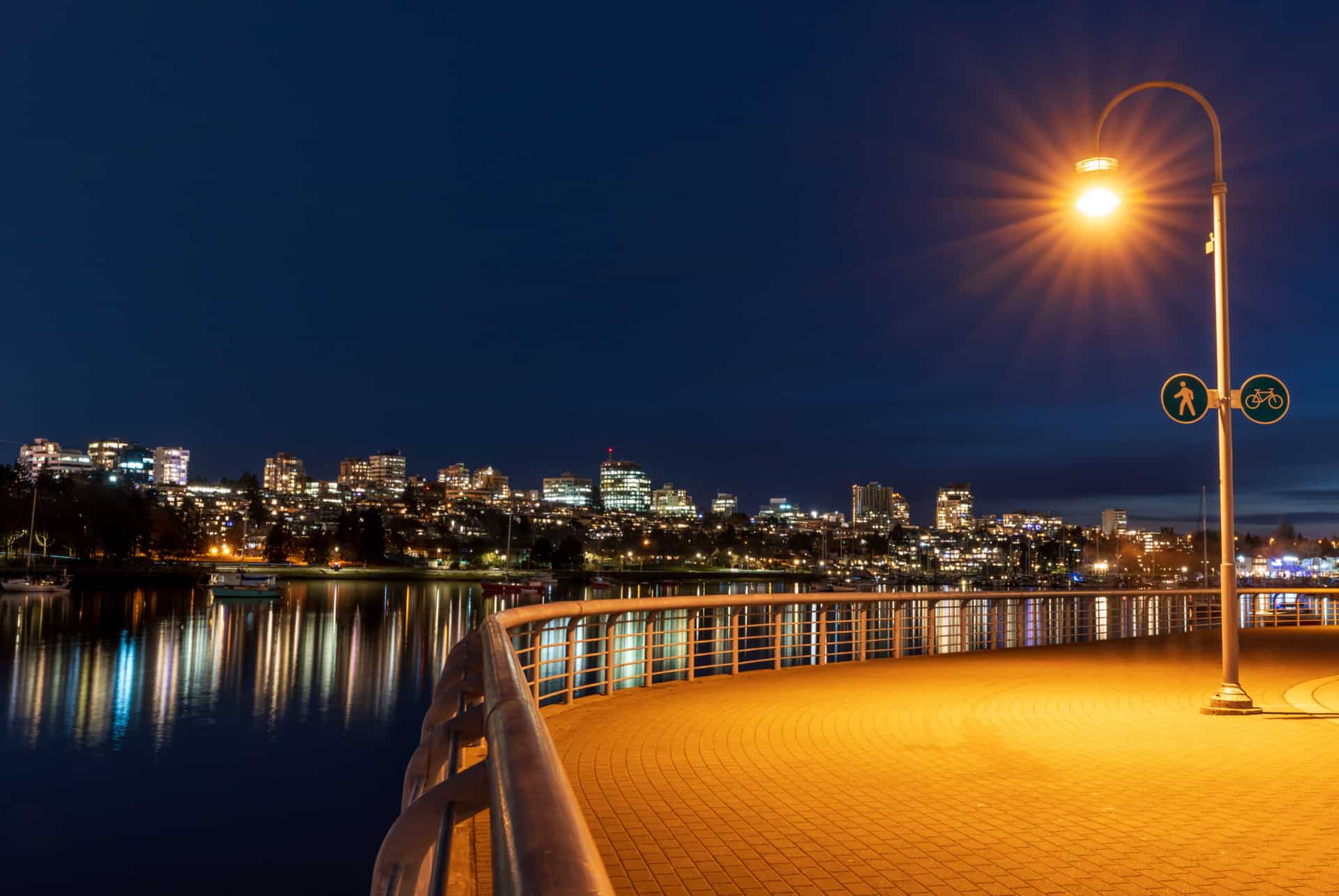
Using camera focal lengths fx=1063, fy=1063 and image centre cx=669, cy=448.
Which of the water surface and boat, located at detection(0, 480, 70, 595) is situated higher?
boat, located at detection(0, 480, 70, 595)

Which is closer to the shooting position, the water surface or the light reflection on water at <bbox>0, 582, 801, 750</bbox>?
the water surface

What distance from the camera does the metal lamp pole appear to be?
1093 centimetres

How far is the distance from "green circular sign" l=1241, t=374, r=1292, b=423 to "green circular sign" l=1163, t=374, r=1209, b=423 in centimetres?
39

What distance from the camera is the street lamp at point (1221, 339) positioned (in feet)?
35.9

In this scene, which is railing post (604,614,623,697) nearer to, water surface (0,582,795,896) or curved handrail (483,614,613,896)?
curved handrail (483,614,613,896)

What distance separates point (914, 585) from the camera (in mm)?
159375

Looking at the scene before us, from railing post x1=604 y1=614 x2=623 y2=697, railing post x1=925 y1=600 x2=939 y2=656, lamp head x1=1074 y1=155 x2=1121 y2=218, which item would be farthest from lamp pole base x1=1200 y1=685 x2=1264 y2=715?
railing post x1=925 y1=600 x2=939 y2=656

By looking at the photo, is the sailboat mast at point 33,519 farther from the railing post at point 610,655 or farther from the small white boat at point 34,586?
the railing post at point 610,655

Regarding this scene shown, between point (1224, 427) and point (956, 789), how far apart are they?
590 cm

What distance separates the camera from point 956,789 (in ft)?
24.2

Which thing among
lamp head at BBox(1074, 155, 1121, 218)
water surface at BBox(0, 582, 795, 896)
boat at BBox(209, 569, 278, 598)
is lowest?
water surface at BBox(0, 582, 795, 896)

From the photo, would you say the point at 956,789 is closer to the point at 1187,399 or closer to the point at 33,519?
the point at 1187,399

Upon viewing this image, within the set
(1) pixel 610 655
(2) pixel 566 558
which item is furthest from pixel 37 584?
(1) pixel 610 655

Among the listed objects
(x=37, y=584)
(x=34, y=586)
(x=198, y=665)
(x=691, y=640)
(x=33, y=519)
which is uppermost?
(x=33, y=519)
